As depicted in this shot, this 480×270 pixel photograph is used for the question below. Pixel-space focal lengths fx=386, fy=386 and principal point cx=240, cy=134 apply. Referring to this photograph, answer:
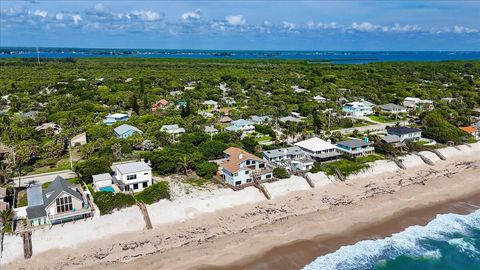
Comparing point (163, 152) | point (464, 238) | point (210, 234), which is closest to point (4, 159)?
point (163, 152)

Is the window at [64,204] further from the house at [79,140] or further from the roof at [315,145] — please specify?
the roof at [315,145]

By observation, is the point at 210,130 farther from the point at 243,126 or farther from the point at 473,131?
the point at 473,131

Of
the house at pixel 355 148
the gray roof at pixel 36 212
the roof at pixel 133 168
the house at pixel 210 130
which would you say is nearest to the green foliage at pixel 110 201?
the roof at pixel 133 168

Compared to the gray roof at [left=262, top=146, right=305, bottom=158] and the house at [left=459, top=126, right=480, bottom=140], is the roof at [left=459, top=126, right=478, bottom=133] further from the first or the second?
the gray roof at [left=262, top=146, right=305, bottom=158]

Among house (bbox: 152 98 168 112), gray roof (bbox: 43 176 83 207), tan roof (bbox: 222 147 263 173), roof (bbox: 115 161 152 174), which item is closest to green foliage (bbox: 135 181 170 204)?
roof (bbox: 115 161 152 174)

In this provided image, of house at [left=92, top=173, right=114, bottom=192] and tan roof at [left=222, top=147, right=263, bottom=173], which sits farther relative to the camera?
tan roof at [left=222, top=147, right=263, bottom=173]

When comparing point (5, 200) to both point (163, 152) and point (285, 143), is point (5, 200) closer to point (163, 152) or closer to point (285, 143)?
point (163, 152)
